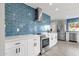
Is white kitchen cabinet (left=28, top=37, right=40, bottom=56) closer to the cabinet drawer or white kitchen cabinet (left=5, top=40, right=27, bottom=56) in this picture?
white kitchen cabinet (left=5, top=40, right=27, bottom=56)

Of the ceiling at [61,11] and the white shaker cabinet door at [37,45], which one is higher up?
the ceiling at [61,11]

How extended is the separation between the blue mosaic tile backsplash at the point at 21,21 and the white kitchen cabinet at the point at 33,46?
0.40 metres

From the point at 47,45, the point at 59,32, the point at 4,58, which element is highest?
the point at 59,32

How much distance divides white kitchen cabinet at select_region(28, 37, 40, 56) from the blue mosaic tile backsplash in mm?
399

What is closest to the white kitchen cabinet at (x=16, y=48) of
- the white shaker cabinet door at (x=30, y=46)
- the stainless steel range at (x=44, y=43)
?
the white shaker cabinet door at (x=30, y=46)

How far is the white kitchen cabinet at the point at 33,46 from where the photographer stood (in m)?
2.08

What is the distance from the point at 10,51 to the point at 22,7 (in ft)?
3.97

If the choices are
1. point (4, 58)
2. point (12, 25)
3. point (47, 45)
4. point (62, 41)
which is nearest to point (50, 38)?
point (47, 45)

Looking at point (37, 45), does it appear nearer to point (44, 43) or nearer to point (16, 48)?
point (44, 43)

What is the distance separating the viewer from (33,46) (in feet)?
7.47

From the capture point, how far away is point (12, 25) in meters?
2.18

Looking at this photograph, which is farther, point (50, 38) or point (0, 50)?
point (50, 38)

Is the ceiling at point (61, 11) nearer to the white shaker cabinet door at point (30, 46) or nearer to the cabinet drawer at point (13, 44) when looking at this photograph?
the white shaker cabinet door at point (30, 46)

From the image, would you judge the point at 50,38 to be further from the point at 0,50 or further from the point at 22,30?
the point at 0,50
